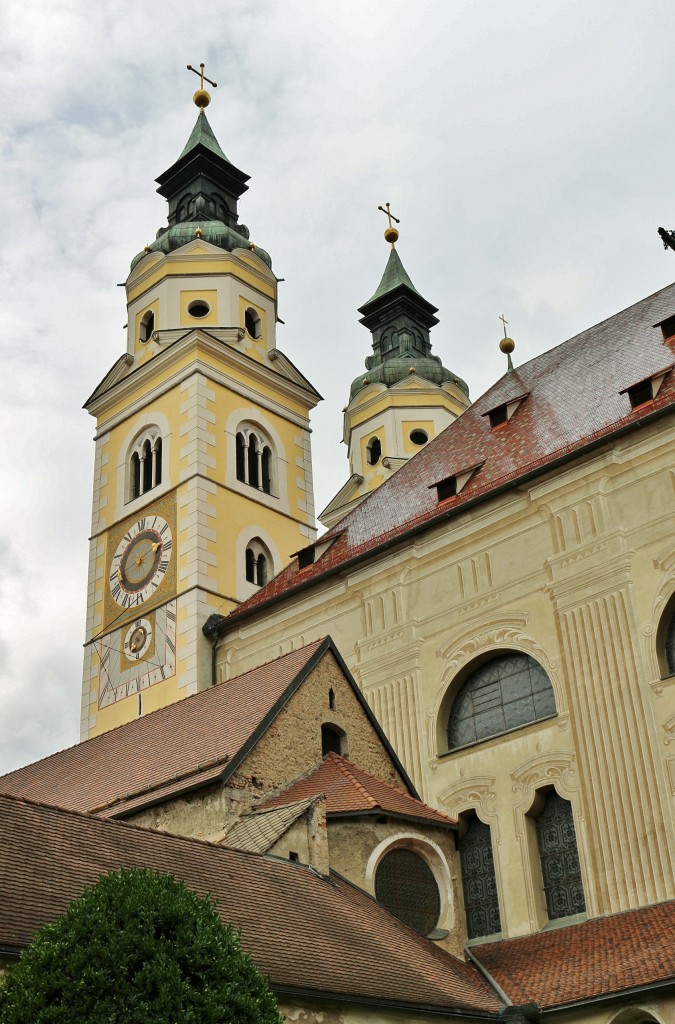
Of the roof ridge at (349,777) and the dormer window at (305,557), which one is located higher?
the dormer window at (305,557)

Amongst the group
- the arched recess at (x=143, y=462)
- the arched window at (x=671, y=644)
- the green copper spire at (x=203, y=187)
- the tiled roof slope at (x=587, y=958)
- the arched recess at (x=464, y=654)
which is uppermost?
the green copper spire at (x=203, y=187)

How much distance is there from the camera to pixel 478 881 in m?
18.0

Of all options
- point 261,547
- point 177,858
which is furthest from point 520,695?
point 261,547

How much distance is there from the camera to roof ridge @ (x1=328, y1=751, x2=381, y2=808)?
15594 mm

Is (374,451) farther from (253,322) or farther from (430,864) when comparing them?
(430,864)

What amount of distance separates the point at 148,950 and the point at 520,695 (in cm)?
1096

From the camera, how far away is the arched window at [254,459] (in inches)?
1193

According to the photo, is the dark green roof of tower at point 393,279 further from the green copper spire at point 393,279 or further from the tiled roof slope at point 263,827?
the tiled roof slope at point 263,827

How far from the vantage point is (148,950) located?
28.4 feet

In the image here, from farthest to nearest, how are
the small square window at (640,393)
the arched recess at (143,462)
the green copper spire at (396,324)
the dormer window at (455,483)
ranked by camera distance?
the green copper spire at (396,324) → the arched recess at (143,462) → the dormer window at (455,483) → the small square window at (640,393)

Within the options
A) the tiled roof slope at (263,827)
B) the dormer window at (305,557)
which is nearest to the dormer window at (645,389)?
the dormer window at (305,557)

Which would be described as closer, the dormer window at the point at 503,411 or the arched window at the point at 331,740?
the arched window at the point at 331,740

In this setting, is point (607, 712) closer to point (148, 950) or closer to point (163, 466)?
point (148, 950)

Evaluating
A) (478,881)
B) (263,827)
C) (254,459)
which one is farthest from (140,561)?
(263,827)
